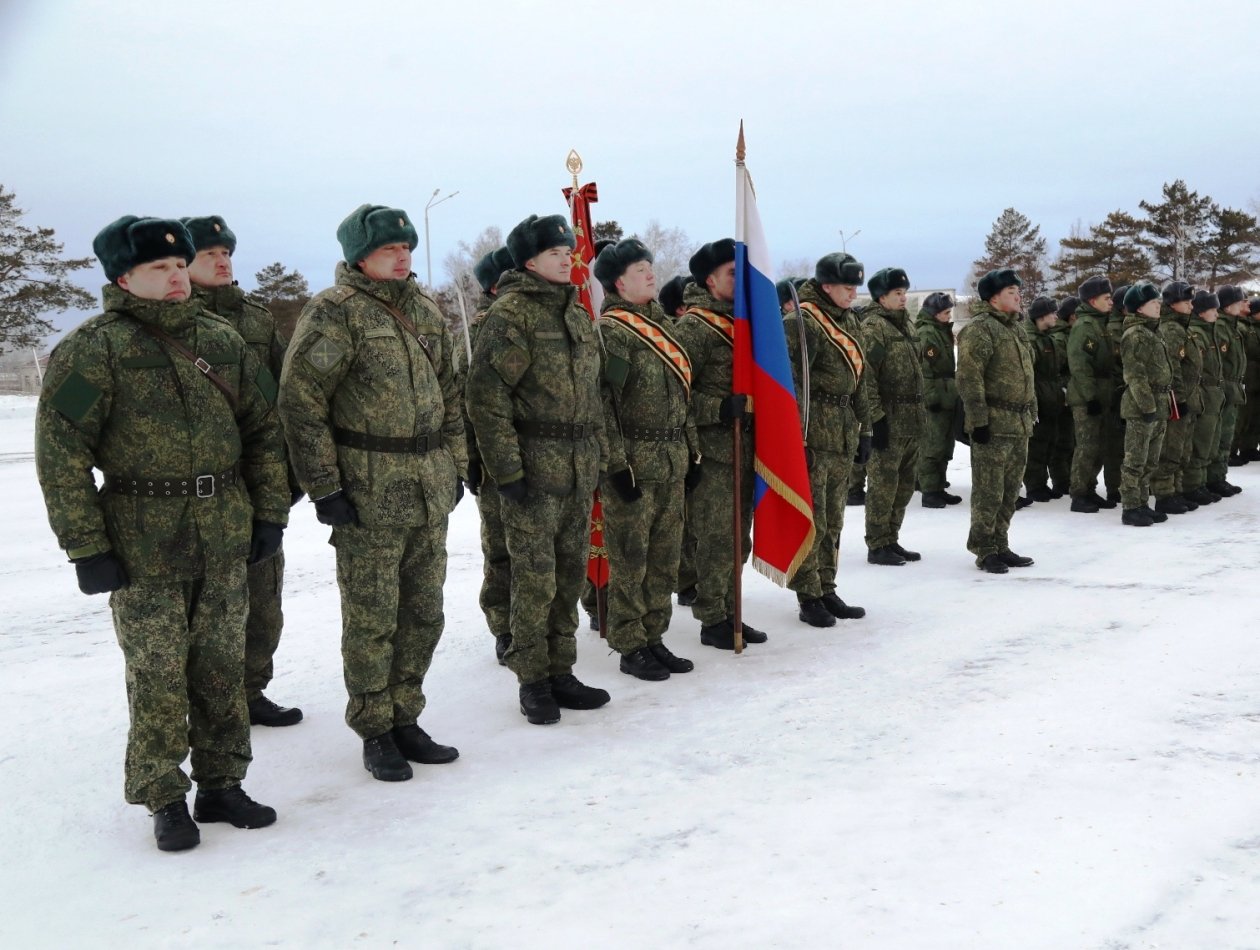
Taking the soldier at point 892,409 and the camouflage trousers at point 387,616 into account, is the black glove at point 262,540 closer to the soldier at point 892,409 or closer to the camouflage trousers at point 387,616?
the camouflage trousers at point 387,616

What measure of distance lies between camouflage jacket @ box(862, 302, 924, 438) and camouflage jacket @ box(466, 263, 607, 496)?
432 cm

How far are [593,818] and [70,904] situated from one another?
1.68 m

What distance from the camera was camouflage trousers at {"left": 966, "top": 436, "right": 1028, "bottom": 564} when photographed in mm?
7750

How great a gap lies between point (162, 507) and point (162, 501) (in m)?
0.02

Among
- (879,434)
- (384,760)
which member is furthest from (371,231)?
(879,434)

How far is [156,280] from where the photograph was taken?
359 centimetres

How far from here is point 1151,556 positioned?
8055mm

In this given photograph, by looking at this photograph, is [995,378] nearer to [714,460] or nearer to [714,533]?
[714,460]

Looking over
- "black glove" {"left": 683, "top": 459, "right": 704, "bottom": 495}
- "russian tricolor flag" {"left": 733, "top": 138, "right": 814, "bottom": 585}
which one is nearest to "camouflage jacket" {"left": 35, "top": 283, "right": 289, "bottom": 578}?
"black glove" {"left": 683, "top": 459, "right": 704, "bottom": 495}

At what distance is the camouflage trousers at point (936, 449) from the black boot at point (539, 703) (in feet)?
23.1

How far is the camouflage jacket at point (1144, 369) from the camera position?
949 cm

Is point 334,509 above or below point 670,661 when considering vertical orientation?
above

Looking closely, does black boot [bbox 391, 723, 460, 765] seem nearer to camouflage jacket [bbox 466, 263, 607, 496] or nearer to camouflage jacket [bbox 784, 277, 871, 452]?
camouflage jacket [bbox 466, 263, 607, 496]

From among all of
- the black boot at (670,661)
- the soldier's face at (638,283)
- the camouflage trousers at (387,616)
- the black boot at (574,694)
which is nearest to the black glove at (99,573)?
the camouflage trousers at (387,616)
